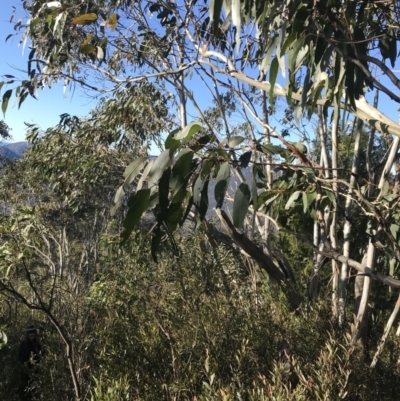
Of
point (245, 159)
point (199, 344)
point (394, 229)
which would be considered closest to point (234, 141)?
point (245, 159)

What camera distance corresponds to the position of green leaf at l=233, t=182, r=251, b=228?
102 centimetres

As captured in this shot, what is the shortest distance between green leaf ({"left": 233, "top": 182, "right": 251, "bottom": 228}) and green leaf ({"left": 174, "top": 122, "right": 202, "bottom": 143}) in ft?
0.55

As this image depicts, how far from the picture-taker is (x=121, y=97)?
5957 mm

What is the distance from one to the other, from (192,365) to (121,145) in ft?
14.5

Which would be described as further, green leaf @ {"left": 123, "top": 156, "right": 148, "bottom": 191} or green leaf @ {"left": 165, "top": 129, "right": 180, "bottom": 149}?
green leaf @ {"left": 123, "top": 156, "right": 148, "bottom": 191}

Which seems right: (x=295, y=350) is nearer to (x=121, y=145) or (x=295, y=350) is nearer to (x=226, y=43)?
(x=226, y=43)

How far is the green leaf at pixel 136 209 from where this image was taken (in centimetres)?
97

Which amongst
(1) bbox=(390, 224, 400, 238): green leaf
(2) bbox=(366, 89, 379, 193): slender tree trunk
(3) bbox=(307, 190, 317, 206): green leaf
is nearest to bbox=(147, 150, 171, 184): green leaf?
(3) bbox=(307, 190, 317, 206): green leaf

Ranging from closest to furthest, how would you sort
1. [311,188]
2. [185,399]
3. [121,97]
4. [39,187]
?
1. [311,188]
2. [185,399]
3. [121,97]
4. [39,187]

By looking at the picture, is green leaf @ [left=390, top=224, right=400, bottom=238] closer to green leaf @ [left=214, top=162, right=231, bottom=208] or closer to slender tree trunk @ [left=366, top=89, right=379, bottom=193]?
slender tree trunk @ [left=366, top=89, right=379, bottom=193]

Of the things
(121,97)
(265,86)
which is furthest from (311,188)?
(121,97)

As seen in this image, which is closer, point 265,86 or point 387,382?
point 265,86

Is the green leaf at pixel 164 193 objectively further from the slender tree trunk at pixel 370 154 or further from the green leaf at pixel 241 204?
the slender tree trunk at pixel 370 154

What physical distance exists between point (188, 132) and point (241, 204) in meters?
0.20
